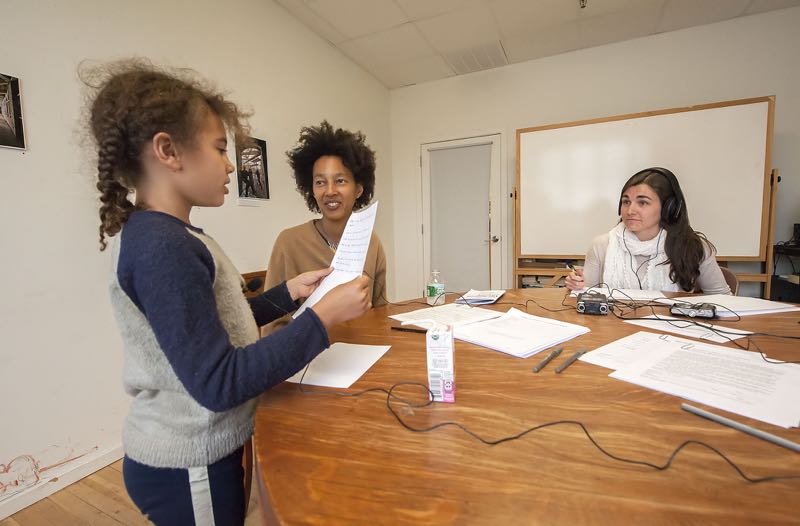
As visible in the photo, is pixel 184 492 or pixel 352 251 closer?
pixel 184 492

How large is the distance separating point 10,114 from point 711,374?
239cm

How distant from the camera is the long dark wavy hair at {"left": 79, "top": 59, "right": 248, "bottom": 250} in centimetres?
67

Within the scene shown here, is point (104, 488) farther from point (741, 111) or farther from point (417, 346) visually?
point (741, 111)

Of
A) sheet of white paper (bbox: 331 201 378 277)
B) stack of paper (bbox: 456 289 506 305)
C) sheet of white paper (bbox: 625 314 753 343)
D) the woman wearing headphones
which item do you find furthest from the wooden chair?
sheet of white paper (bbox: 331 201 378 277)

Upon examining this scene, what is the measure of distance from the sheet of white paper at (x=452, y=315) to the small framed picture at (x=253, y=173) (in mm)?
1651

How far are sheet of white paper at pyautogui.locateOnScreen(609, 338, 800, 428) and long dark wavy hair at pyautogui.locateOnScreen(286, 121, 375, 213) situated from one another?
5.00 feet

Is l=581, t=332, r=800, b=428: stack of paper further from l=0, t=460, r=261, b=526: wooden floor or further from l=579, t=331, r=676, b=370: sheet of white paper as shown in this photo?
l=0, t=460, r=261, b=526: wooden floor

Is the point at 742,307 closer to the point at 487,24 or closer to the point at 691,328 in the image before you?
the point at 691,328

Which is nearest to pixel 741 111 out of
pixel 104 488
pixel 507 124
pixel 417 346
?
pixel 507 124

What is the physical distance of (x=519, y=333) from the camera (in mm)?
1027

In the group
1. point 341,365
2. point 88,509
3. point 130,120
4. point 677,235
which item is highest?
point 130,120

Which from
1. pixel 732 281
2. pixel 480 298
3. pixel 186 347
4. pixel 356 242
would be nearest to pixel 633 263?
pixel 732 281

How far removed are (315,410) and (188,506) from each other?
1.02 ft

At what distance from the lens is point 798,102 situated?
294 cm
